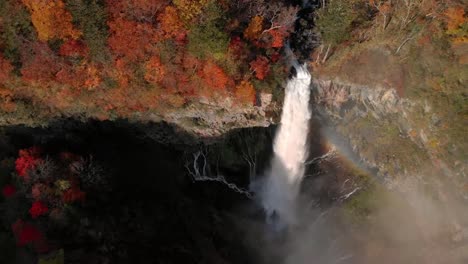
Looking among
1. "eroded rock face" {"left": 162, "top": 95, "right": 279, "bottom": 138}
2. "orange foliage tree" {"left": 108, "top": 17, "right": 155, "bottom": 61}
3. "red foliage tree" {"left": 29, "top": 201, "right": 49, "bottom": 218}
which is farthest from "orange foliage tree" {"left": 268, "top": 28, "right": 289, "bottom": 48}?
"red foliage tree" {"left": 29, "top": 201, "right": 49, "bottom": 218}

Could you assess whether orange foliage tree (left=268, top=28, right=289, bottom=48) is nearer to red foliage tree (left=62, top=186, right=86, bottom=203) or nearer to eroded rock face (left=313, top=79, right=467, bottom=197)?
eroded rock face (left=313, top=79, right=467, bottom=197)

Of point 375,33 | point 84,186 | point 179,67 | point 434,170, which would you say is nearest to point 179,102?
point 179,67

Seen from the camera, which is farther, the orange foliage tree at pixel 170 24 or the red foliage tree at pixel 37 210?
the orange foliage tree at pixel 170 24

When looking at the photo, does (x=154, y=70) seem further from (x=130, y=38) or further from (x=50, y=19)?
(x=50, y=19)

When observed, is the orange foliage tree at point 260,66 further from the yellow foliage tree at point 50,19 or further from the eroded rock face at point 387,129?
the yellow foliage tree at point 50,19

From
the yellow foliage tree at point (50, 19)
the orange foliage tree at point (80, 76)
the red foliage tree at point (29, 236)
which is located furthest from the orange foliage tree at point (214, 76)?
the red foliage tree at point (29, 236)

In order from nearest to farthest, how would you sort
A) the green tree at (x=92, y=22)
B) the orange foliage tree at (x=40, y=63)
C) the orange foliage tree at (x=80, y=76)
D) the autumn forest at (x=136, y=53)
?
the green tree at (x=92, y=22) → the autumn forest at (x=136, y=53) → the orange foliage tree at (x=40, y=63) → the orange foliage tree at (x=80, y=76)

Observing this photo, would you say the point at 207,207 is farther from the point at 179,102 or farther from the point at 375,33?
the point at 375,33
